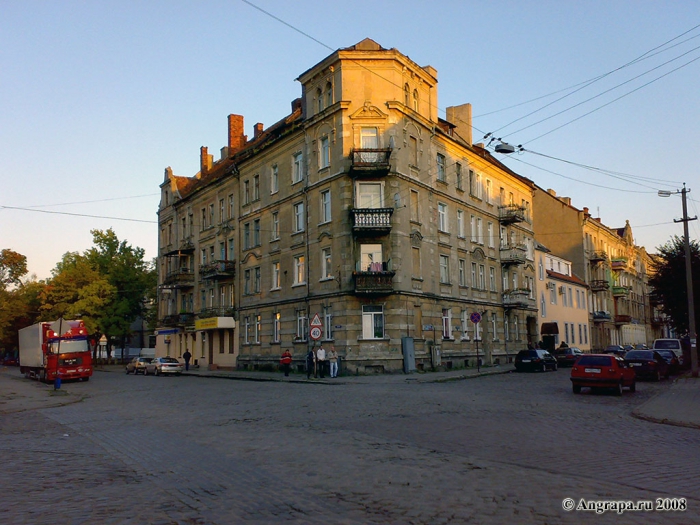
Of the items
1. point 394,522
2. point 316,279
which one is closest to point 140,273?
point 316,279

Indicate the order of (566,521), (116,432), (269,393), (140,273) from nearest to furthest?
(566,521) → (116,432) → (269,393) → (140,273)

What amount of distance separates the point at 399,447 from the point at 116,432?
6801 mm

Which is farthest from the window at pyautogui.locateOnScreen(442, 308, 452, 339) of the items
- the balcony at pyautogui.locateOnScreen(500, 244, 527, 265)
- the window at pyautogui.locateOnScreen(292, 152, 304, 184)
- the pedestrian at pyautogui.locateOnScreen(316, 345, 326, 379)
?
the window at pyautogui.locateOnScreen(292, 152, 304, 184)

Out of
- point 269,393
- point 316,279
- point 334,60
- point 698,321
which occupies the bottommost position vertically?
point 269,393

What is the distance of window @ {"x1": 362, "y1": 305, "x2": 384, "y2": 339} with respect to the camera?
3512 centimetres

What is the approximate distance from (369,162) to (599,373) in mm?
17518

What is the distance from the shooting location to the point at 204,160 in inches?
2381

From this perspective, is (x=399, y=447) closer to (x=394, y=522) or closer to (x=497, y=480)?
(x=497, y=480)

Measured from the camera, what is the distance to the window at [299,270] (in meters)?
39.4

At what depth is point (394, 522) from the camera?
21.3 feet

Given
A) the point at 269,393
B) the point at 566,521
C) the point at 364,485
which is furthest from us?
the point at 269,393

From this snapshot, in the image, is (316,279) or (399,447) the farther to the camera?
(316,279)

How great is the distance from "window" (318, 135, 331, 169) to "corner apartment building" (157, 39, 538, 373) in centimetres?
9

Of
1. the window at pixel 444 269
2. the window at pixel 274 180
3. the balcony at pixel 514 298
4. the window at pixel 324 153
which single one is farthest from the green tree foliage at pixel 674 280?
the window at pixel 274 180
